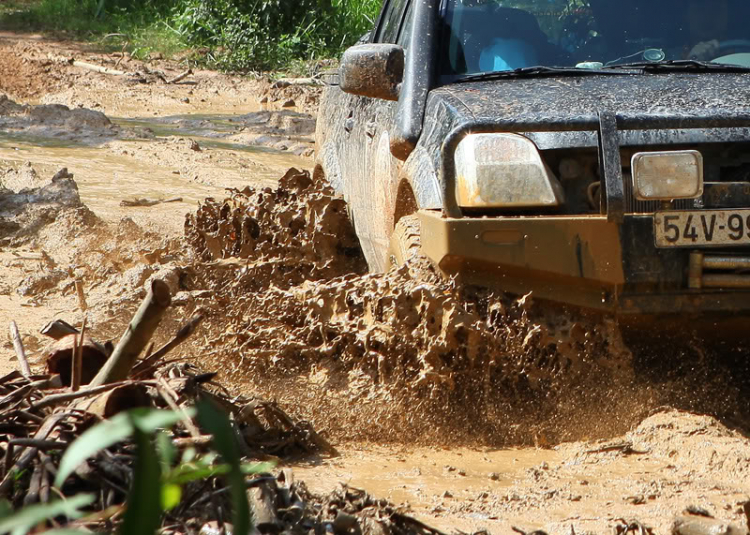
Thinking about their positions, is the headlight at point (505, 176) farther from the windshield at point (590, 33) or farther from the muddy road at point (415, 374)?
the windshield at point (590, 33)

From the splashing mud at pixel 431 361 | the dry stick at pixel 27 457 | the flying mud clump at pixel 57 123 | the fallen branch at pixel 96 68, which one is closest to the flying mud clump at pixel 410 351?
the splashing mud at pixel 431 361

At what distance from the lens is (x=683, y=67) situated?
12.1 feet

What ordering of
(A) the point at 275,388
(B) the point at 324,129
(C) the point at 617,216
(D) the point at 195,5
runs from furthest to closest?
(D) the point at 195,5 < (B) the point at 324,129 < (A) the point at 275,388 < (C) the point at 617,216

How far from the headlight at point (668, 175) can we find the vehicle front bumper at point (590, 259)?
0.08 metres

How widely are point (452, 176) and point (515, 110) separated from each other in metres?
0.30

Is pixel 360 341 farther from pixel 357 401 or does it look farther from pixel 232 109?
pixel 232 109

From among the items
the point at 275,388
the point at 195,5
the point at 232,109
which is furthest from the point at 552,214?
the point at 195,5

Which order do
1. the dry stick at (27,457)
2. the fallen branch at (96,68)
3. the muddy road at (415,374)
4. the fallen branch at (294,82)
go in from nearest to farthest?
the dry stick at (27,457), the muddy road at (415,374), the fallen branch at (294,82), the fallen branch at (96,68)

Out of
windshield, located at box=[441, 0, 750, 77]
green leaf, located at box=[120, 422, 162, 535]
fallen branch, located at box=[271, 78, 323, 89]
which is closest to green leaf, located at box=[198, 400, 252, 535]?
green leaf, located at box=[120, 422, 162, 535]

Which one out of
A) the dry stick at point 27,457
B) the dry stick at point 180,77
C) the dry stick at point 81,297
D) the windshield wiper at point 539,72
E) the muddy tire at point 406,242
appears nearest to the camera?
the dry stick at point 27,457

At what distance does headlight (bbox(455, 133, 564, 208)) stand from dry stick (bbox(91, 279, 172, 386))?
1.18m

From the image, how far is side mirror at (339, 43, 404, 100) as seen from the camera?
3.69 metres

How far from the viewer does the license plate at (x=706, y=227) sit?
2.92 meters

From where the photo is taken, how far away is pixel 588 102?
3197mm
